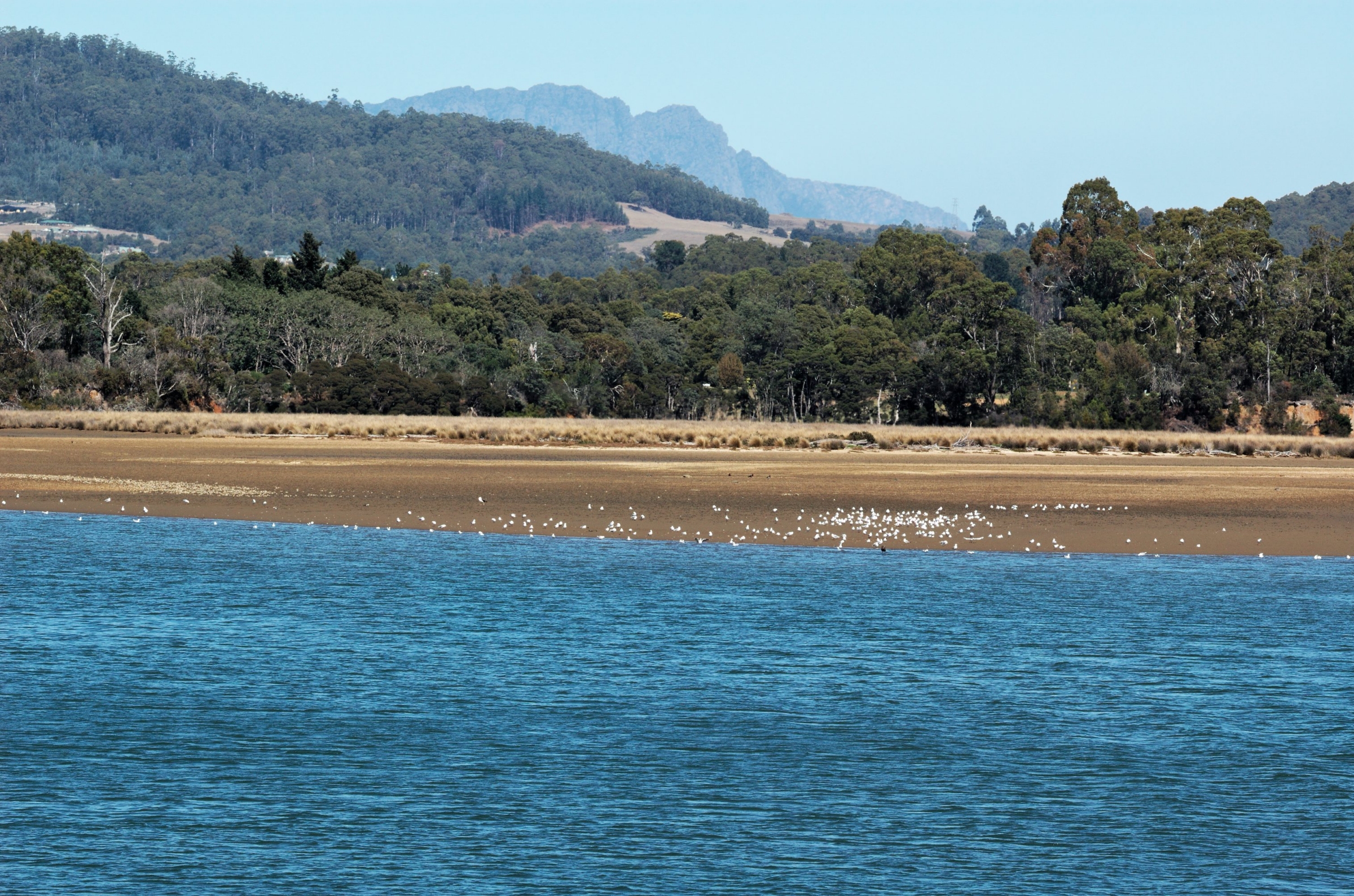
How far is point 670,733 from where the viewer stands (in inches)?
518

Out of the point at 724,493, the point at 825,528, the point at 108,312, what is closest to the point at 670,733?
the point at 825,528

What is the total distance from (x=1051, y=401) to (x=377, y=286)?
166 ft

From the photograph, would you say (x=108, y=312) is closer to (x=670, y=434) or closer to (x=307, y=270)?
(x=307, y=270)

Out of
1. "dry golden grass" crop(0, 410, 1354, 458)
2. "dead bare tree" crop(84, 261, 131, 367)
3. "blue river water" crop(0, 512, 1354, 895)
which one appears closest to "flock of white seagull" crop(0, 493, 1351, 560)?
"blue river water" crop(0, 512, 1354, 895)

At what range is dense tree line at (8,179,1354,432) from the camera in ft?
252

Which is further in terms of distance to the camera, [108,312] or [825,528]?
[108,312]

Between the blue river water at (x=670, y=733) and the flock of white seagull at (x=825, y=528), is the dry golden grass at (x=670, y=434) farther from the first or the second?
the blue river water at (x=670, y=733)

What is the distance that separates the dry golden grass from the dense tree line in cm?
833

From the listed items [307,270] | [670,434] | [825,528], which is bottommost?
[825,528]

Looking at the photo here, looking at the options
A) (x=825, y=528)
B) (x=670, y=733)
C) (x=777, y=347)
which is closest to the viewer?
(x=670, y=733)

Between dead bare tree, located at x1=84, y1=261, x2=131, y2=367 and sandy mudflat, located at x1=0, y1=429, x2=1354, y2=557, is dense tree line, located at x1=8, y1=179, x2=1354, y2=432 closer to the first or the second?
dead bare tree, located at x1=84, y1=261, x2=131, y2=367

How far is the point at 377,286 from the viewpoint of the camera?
333 ft

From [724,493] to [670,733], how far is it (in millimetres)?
23118

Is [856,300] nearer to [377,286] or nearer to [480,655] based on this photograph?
[377,286]
